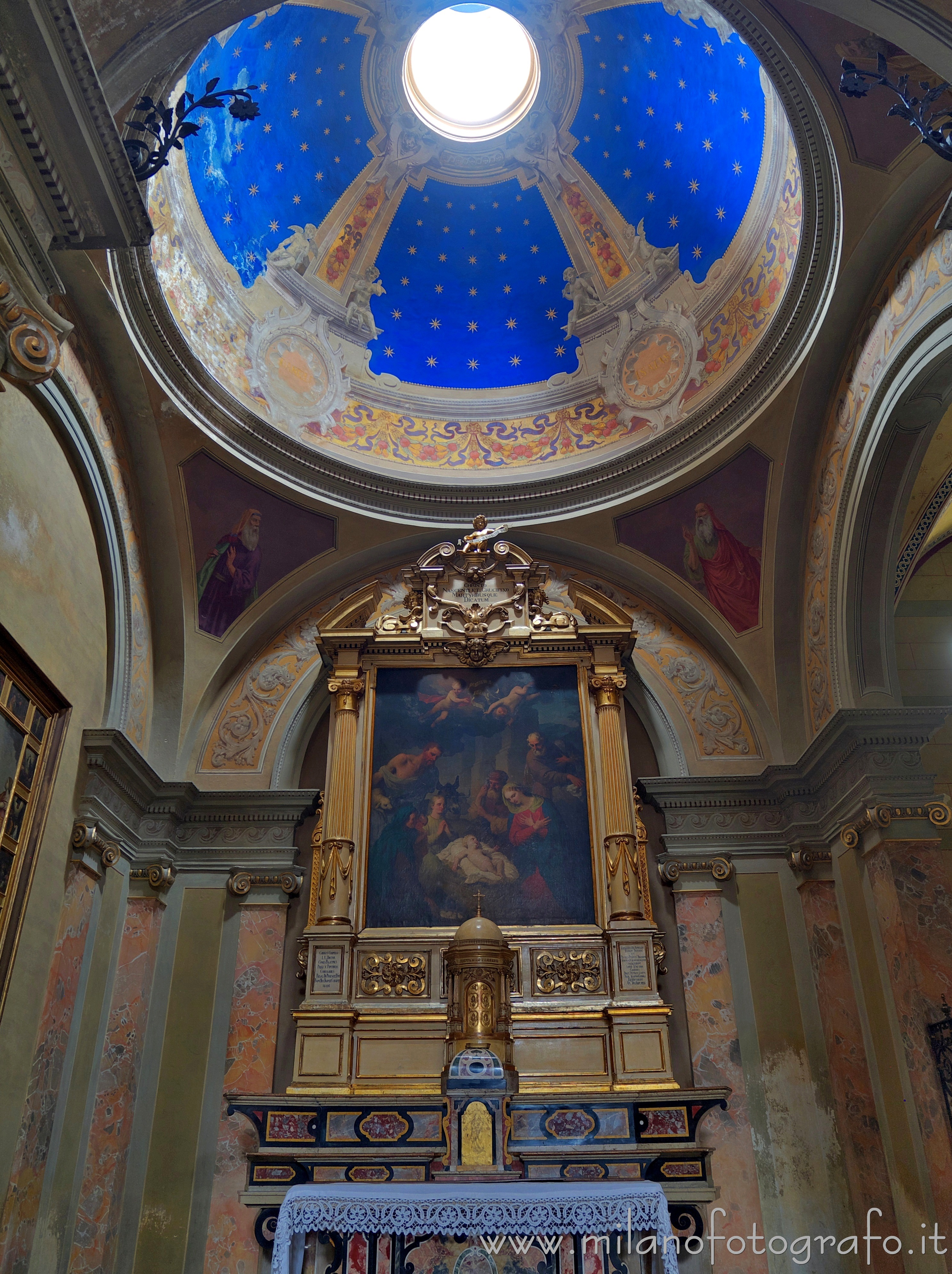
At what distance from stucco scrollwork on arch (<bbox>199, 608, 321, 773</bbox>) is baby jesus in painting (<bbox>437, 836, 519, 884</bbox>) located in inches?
95.6

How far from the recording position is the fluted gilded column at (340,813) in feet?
32.6

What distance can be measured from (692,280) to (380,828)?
7647 mm

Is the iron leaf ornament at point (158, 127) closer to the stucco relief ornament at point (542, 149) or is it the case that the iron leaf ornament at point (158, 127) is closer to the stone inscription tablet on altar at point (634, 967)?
the stucco relief ornament at point (542, 149)

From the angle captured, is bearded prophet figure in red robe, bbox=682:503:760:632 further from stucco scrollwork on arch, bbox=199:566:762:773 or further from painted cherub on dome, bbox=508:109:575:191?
painted cherub on dome, bbox=508:109:575:191

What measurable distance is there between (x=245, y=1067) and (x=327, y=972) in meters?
1.17

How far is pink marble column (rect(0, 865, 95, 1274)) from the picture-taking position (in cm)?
726

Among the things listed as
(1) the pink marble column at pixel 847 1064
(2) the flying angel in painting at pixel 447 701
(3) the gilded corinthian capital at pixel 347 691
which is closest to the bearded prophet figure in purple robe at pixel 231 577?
(3) the gilded corinthian capital at pixel 347 691

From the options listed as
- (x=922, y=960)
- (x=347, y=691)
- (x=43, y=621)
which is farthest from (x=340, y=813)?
(x=922, y=960)

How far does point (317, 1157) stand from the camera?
7.89m

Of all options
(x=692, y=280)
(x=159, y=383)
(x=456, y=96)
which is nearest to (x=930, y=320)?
(x=692, y=280)

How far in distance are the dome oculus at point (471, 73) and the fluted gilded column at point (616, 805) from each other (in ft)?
24.5

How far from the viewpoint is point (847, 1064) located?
8.93 m

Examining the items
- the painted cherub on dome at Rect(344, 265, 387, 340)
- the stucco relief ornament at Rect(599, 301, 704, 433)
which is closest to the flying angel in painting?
the stucco relief ornament at Rect(599, 301, 704, 433)

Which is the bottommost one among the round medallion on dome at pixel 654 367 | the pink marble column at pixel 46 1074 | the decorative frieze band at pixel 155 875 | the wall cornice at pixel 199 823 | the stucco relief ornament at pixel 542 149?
the pink marble column at pixel 46 1074
